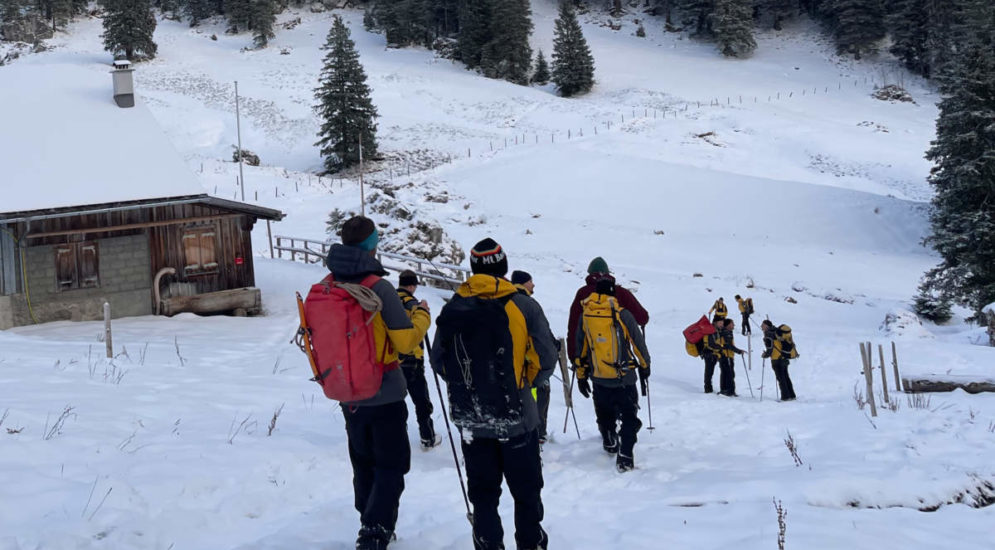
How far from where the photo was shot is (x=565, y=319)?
62.8 ft

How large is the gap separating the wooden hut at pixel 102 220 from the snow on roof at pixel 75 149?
0.08 ft

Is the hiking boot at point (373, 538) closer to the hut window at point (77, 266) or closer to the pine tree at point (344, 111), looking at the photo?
the hut window at point (77, 266)

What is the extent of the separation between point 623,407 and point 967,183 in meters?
21.2

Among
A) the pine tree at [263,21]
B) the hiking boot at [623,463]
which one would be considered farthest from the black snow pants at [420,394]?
the pine tree at [263,21]

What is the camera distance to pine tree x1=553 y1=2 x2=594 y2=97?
53.3 m

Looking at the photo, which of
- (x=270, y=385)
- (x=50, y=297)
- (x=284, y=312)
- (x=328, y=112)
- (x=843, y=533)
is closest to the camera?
(x=843, y=533)

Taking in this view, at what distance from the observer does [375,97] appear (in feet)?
167

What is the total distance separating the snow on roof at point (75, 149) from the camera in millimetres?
15688

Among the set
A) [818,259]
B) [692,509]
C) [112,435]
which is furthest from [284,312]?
[818,259]

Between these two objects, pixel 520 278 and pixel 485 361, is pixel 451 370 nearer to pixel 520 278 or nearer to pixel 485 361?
pixel 485 361

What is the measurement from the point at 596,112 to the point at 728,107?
8.27 m

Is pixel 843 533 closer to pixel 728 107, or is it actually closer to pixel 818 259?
pixel 818 259

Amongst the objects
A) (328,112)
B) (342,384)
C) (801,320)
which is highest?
(328,112)

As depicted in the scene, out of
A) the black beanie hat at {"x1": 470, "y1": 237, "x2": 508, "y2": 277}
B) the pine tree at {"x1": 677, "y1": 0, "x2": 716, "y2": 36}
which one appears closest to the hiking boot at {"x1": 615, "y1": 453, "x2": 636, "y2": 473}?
the black beanie hat at {"x1": 470, "y1": 237, "x2": 508, "y2": 277}
